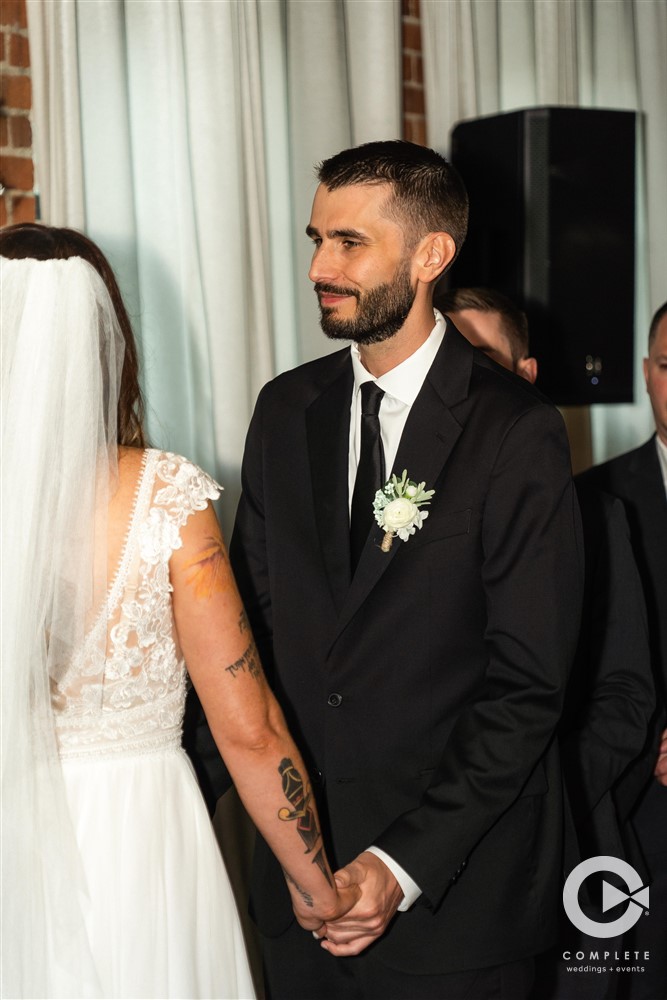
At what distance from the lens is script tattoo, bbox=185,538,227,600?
1.64m

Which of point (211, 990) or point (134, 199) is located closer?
point (211, 990)

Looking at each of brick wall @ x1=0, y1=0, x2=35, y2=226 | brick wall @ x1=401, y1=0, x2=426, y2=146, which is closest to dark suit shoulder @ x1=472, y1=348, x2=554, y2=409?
brick wall @ x1=0, y1=0, x2=35, y2=226

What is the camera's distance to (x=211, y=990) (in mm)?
1744

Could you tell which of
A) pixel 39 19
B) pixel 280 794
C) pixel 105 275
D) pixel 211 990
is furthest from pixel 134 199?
pixel 211 990

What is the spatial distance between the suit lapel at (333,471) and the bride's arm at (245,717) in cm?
25

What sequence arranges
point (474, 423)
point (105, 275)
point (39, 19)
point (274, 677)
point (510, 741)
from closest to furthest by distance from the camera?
point (105, 275) < point (510, 741) < point (474, 423) < point (274, 677) < point (39, 19)

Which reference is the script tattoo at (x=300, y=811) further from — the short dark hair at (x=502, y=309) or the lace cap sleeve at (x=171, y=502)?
the short dark hair at (x=502, y=309)

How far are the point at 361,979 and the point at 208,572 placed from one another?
80cm

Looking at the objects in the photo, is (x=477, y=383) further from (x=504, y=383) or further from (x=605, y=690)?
(x=605, y=690)

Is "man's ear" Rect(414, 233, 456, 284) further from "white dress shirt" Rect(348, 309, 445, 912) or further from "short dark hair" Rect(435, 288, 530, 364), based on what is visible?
"short dark hair" Rect(435, 288, 530, 364)

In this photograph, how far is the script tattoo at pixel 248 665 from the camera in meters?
1.68

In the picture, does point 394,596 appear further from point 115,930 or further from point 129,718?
point 115,930

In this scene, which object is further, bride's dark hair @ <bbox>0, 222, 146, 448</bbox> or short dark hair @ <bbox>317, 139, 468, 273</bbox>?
short dark hair @ <bbox>317, 139, 468, 273</bbox>

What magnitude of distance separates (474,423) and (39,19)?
1.80 meters
